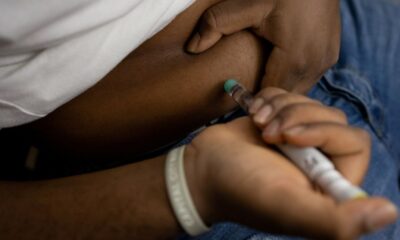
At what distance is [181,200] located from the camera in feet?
1.81

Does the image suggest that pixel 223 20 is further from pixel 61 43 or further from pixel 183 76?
pixel 61 43

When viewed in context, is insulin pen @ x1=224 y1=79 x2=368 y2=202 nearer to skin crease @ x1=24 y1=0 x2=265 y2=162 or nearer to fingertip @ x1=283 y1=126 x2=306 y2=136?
fingertip @ x1=283 y1=126 x2=306 y2=136

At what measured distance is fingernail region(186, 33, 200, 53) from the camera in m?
0.71

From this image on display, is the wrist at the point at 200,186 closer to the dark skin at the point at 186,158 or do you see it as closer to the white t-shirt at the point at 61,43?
the dark skin at the point at 186,158

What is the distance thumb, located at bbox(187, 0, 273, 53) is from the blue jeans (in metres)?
0.28

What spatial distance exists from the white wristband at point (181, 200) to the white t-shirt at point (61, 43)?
18 centimetres

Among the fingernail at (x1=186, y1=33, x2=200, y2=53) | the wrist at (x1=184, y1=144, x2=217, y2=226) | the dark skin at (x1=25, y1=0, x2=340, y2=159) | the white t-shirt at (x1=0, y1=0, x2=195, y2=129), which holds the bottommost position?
the wrist at (x1=184, y1=144, x2=217, y2=226)

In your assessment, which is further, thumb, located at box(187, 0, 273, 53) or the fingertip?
thumb, located at box(187, 0, 273, 53)

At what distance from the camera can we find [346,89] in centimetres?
95

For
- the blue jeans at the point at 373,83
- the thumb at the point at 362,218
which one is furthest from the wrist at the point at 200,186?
the blue jeans at the point at 373,83

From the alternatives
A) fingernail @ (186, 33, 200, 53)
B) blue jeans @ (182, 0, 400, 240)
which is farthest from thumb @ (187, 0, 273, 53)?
blue jeans @ (182, 0, 400, 240)

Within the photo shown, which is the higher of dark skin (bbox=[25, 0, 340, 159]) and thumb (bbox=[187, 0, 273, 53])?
thumb (bbox=[187, 0, 273, 53])

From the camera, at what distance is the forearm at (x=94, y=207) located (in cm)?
60

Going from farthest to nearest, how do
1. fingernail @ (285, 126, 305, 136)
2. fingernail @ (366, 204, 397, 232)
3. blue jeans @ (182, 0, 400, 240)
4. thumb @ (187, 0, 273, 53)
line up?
blue jeans @ (182, 0, 400, 240), thumb @ (187, 0, 273, 53), fingernail @ (285, 126, 305, 136), fingernail @ (366, 204, 397, 232)
